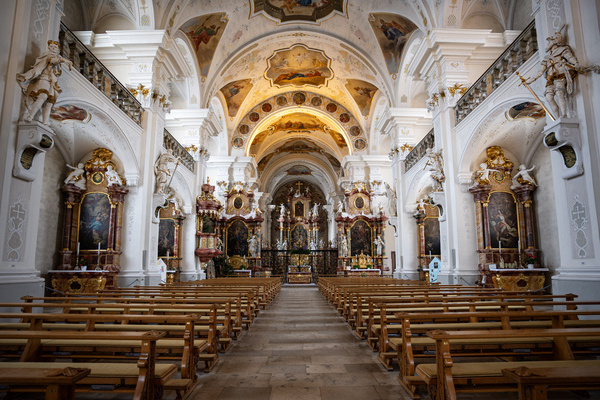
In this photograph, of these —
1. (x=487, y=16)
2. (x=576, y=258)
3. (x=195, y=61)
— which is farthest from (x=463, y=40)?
(x=195, y=61)

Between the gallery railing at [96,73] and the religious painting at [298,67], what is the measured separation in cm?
980

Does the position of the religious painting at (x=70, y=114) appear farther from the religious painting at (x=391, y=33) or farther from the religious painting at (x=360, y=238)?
the religious painting at (x=360, y=238)

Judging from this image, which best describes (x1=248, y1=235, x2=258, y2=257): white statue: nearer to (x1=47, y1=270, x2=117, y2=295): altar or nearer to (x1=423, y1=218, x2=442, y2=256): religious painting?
(x1=423, y1=218, x2=442, y2=256): religious painting

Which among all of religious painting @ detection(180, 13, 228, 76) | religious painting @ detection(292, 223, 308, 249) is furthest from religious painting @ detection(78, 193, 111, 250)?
religious painting @ detection(292, 223, 308, 249)

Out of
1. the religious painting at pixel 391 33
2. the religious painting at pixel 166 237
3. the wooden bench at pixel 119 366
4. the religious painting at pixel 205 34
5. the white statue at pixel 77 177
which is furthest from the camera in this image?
the religious painting at pixel 166 237

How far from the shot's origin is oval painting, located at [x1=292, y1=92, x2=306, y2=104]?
23.4m

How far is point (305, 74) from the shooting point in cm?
2083

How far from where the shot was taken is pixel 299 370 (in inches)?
164

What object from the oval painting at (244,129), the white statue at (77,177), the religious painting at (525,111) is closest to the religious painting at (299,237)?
the oval painting at (244,129)

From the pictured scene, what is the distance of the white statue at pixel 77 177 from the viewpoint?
1011cm

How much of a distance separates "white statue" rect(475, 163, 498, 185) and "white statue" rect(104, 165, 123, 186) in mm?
9193

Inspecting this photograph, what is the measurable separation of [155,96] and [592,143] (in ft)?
34.4

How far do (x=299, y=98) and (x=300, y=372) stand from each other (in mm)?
20933

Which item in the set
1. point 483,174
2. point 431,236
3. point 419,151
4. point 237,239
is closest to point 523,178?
point 483,174
